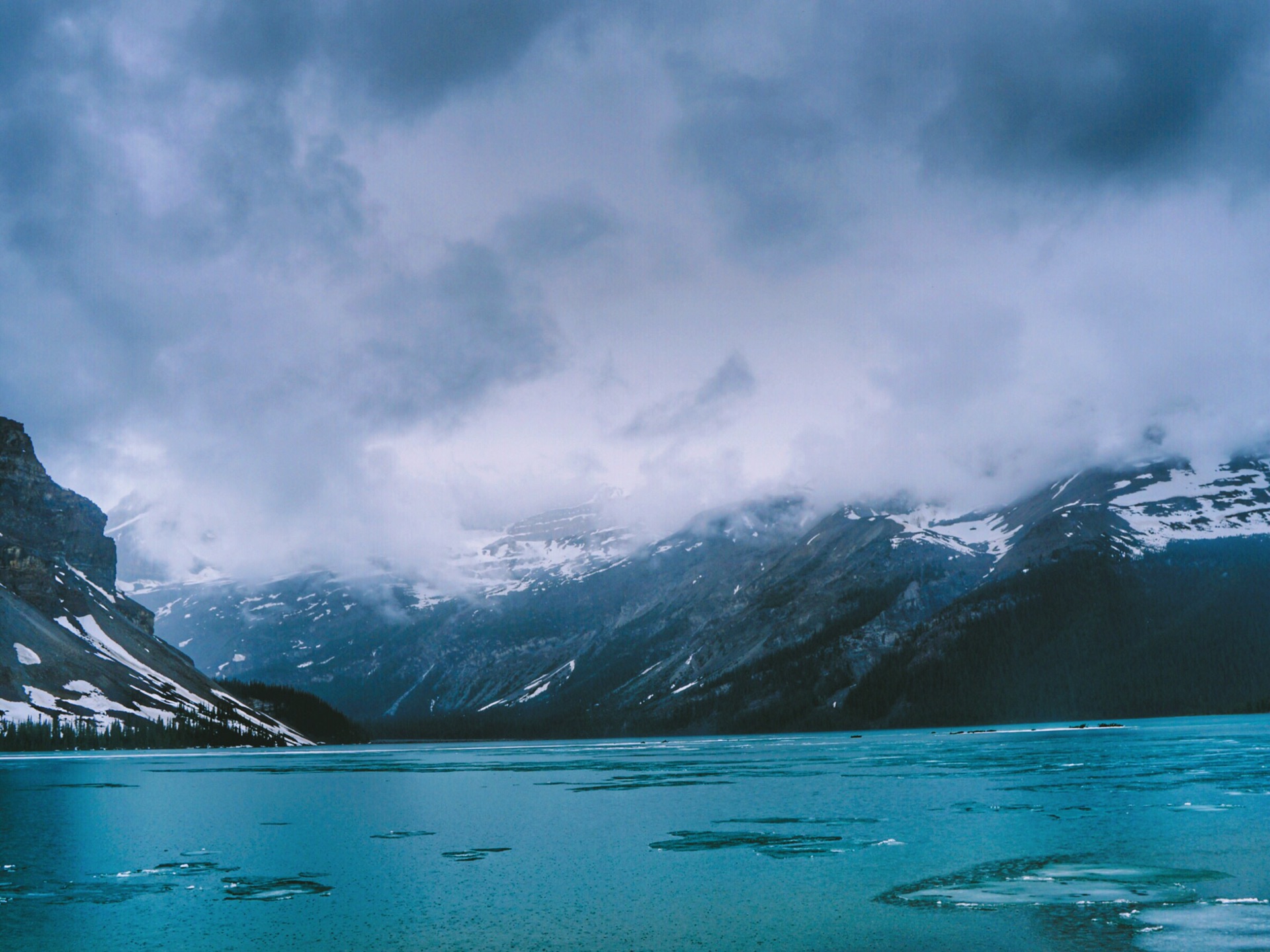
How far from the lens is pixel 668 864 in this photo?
38969 millimetres

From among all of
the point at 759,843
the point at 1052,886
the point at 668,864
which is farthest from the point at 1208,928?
the point at 759,843

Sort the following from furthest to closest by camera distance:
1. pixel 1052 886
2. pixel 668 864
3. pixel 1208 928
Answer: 1. pixel 668 864
2. pixel 1052 886
3. pixel 1208 928

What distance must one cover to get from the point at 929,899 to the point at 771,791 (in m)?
41.9

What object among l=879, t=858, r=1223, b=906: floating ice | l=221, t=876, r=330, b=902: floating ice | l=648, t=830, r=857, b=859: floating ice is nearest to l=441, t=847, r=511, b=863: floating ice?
l=221, t=876, r=330, b=902: floating ice

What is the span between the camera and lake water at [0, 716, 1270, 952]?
90.1 ft

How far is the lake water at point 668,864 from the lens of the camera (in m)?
27.5

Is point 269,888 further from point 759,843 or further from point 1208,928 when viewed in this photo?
point 1208,928

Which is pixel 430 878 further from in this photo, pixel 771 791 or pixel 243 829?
pixel 771 791

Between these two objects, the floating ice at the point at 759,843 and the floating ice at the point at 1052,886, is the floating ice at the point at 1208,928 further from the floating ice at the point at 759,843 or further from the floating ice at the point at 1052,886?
the floating ice at the point at 759,843

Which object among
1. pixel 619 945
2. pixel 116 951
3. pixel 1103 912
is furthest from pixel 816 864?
pixel 116 951

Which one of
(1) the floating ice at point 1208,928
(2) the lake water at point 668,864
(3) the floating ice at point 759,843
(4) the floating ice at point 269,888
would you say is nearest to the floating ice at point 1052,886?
(2) the lake water at point 668,864

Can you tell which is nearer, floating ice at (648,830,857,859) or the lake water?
the lake water

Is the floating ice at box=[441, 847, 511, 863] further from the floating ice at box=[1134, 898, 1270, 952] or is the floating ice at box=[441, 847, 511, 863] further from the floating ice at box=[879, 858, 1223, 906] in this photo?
the floating ice at box=[1134, 898, 1270, 952]

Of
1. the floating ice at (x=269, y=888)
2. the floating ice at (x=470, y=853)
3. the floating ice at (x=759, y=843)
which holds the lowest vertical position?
the floating ice at (x=759, y=843)
